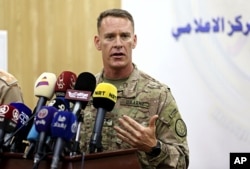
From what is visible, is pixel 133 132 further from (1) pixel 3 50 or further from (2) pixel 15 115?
(1) pixel 3 50

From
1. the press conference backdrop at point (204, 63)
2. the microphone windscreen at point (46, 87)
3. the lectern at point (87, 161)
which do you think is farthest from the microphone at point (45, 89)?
the press conference backdrop at point (204, 63)

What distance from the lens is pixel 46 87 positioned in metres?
1.41

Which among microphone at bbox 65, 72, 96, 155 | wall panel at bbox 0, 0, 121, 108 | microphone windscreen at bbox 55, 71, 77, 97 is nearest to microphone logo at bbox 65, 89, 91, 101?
microphone at bbox 65, 72, 96, 155

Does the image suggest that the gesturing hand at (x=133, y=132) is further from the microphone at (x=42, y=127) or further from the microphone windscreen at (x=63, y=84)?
the microphone at (x=42, y=127)

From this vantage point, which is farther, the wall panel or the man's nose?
the wall panel

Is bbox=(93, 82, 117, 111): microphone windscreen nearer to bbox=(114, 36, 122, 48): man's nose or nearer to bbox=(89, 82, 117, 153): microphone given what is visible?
bbox=(89, 82, 117, 153): microphone

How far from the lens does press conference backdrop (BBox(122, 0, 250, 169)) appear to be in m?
2.50

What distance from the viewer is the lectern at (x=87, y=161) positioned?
108cm

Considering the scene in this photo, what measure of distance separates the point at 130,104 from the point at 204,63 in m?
0.86

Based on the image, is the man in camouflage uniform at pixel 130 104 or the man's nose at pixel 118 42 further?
the man's nose at pixel 118 42

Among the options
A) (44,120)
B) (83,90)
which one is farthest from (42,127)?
(83,90)

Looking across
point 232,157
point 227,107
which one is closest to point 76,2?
point 227,107

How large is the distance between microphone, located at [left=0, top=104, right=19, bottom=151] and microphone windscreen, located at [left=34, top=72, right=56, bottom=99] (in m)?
0.15

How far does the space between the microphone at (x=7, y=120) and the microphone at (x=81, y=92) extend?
0.49ft
